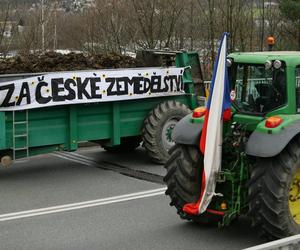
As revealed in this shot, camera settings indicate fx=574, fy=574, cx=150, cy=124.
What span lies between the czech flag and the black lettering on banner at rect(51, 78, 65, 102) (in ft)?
A: 12.3

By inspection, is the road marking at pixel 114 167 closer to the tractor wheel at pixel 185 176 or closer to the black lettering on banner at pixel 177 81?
the black lettering on banner at pixel 177 81

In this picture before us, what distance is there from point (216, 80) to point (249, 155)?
2.73 feet

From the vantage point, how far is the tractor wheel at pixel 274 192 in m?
5.70

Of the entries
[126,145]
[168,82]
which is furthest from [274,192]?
[126,145]

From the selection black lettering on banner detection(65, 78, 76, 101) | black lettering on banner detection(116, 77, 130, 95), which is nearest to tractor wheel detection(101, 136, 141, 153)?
black lettering on banner detection(116, 77, 130, 95)

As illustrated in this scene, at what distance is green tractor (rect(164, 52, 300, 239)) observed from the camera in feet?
18.7

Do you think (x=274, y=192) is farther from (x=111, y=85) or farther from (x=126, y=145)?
(x=126, y=145)

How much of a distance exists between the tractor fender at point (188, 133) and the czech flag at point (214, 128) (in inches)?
8.2

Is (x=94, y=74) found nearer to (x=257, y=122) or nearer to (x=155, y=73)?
(x=155, y=73)

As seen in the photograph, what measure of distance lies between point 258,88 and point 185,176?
126cm

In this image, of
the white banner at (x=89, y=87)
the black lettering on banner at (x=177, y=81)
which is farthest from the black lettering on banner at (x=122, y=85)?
the black lettering on banner at (x=177, y=81)

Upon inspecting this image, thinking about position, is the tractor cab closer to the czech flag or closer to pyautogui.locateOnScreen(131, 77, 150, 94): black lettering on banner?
the czech flag

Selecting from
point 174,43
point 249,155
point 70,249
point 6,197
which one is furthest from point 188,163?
point 174,43

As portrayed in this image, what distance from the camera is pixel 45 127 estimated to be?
30.4 ft
